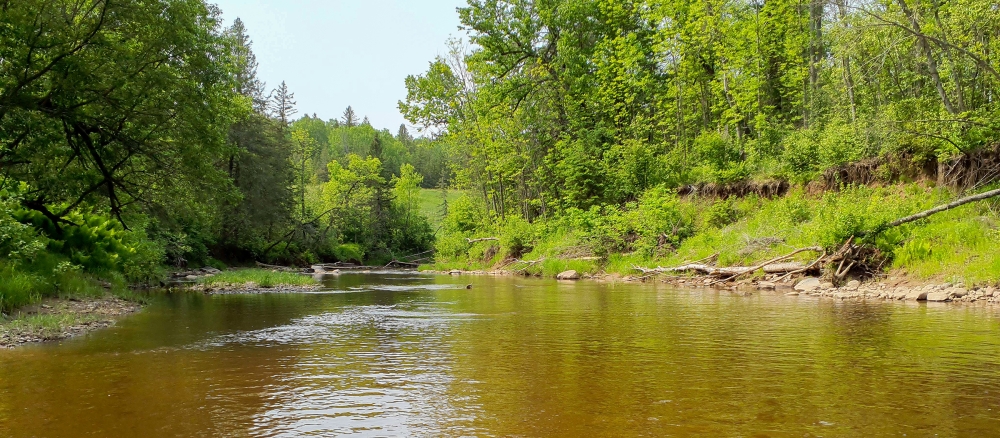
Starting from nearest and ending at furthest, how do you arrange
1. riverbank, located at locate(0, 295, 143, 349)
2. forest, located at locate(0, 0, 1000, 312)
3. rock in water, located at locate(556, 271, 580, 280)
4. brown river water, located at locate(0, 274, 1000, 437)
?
brown river water, located at locate(0, 274, 1000, 437)
riverbank, located at locate(0, 295, 143, 349)
forest, located at locate(0, 0, 1000, 312)
rock in water, located at locate(556, 271, 580, 280)

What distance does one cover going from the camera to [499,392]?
5.69 metres

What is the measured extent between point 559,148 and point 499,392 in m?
30.0

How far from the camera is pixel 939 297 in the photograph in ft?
41.1

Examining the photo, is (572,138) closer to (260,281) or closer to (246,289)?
(260,281)

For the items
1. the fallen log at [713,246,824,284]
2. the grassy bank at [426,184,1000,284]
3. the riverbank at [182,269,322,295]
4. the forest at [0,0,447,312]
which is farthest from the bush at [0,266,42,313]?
the grassy bank at [426,184,1000,284]

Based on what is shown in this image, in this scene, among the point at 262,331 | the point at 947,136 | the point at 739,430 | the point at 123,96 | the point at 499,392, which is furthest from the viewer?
the point at 947,136

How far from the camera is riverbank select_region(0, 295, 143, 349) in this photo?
8820 mm

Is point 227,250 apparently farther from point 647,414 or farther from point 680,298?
point 647,414

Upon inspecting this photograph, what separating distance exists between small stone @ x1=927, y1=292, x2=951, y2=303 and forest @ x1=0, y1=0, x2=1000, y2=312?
2.96 feet

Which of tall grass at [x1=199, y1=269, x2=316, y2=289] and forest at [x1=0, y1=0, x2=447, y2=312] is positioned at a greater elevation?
forest at [x1=0, y1=0, x2=447, y2=312]

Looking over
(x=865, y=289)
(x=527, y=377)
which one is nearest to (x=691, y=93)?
(x=865, y=289)

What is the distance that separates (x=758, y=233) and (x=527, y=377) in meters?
16.5

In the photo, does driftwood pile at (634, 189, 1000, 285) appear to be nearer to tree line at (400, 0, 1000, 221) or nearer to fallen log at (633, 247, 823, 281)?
fallen log at (633, 247, 823, 281)

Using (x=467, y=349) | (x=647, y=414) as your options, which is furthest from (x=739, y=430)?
(x=467, y=349)
